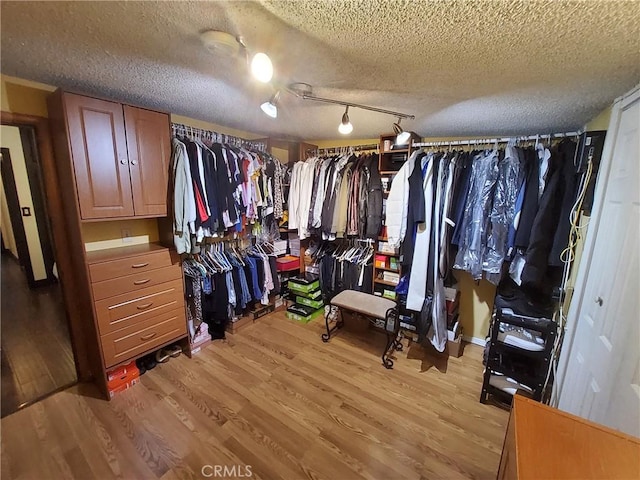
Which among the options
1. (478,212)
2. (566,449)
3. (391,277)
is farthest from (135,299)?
(478,212)

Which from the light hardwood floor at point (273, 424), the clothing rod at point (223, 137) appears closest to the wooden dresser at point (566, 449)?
the light hardwood floor at point (273, 424)

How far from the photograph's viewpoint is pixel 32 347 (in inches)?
90.4

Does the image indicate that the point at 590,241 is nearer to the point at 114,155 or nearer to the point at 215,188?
the point at 215,188

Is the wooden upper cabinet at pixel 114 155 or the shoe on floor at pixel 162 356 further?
the shoe on floor at pixel 162 356

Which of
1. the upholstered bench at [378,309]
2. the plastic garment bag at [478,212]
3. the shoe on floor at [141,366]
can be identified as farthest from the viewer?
the upholstered bench at [378,309]

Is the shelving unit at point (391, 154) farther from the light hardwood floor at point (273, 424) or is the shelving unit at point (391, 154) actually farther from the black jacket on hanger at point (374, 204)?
the light hardwood floor at point (273, 424)

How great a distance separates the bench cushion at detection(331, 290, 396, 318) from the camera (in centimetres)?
226

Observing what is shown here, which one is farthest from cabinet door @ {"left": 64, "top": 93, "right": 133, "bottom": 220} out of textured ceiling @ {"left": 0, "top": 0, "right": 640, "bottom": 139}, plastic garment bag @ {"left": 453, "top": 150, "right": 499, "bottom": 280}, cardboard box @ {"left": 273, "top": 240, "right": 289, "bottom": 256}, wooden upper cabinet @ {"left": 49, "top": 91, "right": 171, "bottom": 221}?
plastic garment bag @ {"left": 453, "top": 150, "right": 499, "bottom": 280}

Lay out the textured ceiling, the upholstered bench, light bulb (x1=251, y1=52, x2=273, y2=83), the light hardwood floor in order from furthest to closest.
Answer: the upholstered bench → the light hardwood floor → light bulb (x1=251, y1=52, x2=273, y2=83) → the textured ceiling

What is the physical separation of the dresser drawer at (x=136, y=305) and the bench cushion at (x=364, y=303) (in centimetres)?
139

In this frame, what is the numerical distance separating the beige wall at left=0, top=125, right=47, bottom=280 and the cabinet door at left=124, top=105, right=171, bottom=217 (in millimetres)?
1223

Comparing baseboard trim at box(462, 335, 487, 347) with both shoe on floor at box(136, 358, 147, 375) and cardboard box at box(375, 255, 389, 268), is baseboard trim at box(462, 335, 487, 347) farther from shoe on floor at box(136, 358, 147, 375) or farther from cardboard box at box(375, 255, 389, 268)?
shoe on floor at box(136, 358, 147, 375)

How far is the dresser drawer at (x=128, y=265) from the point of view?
1.75 m

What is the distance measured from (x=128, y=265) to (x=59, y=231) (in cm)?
50
